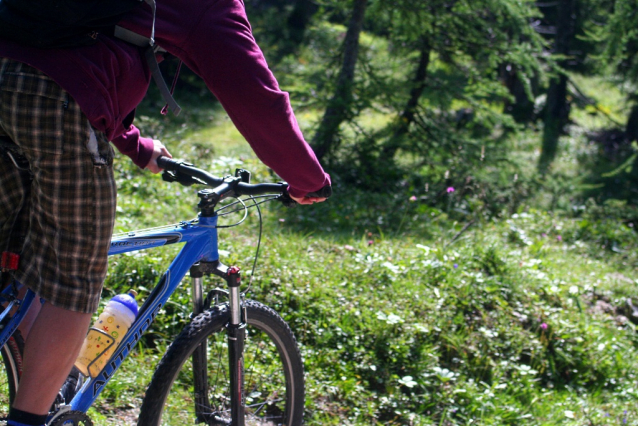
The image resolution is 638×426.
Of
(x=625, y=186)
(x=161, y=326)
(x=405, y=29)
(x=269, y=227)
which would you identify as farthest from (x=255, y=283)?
(x=625, y=186)

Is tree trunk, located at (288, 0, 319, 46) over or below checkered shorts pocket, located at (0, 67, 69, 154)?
over

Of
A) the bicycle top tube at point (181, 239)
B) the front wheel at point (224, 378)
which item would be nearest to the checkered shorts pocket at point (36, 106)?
the bicycle top tube at point (181, 239)

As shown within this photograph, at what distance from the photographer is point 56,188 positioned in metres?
1.87

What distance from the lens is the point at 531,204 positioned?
777 cm

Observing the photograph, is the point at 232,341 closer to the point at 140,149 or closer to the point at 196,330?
the point at 196,330

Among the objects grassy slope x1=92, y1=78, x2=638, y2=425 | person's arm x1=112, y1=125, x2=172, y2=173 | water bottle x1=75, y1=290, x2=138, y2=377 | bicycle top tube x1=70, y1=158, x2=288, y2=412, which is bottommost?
grassy slope x1=92, y1=78, x2=638, y2=425

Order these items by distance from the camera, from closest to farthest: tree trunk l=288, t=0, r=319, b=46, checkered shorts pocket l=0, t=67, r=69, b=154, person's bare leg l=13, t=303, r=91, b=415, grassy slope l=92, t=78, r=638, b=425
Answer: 1. checkered shorts pocket l=0, t=67, r=69, b=154
2. person's bare leg l=13, t=303, r=91, b=415
3. grassy slope l=92, t=78, r=638, b=425
4. tree trunk l=288, t=0, r=319, b=46

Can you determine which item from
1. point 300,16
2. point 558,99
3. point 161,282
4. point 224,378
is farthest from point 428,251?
point 300,16

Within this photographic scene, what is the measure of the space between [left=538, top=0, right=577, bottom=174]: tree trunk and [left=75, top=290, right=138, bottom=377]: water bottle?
10714 mm

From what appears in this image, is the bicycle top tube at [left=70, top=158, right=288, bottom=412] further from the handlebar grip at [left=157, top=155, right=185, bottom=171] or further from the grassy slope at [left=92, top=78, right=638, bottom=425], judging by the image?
the grassy slope at [left=92, top=78, right=638, bottom=425]

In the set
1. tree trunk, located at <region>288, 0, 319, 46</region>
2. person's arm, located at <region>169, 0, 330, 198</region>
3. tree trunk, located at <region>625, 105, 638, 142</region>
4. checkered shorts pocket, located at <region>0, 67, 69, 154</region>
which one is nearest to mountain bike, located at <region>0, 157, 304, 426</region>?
person's arm, located at <region>169, 0, 330, 198</region>

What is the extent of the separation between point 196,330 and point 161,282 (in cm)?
23

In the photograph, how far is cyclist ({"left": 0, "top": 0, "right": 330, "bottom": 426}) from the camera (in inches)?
70.9

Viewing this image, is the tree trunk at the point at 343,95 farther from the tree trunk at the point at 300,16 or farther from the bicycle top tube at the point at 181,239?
the tree trunk at the point at 300,16
